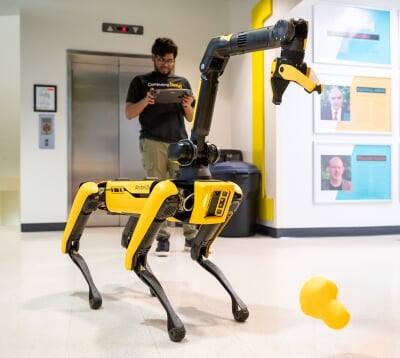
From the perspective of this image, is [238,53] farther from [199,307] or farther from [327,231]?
[327,231]

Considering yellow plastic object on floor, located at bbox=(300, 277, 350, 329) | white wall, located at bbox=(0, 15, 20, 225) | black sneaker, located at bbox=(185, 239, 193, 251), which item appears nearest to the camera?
yellow plastic object on floor, located at bbox=(300, 277, 350, 329)

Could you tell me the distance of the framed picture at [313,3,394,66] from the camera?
3664 millimetres

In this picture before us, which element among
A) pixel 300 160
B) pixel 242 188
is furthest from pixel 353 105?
pixel 242 188

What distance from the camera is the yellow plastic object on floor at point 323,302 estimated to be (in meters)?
1.11

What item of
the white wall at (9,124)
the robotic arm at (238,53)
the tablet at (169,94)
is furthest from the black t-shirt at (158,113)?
the white wall at (9,124)

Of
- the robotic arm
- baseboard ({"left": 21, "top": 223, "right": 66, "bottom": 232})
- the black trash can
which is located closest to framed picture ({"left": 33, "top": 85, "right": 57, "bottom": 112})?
baseboard ({"left": 21, "top": 223, "right": 66, "bottom": 232})

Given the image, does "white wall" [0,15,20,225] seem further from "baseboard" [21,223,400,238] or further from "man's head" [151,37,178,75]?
"baseboard" [21,223,400,238]

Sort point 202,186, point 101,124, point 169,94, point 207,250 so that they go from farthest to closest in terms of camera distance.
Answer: point 101,124 < point 169,94 < point 207,250 < point 202,186

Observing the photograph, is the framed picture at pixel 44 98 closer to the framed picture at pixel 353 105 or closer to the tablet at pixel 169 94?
the tablet at pixel 169 94

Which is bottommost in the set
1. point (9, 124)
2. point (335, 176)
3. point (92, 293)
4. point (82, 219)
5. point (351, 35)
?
point (92, 293)

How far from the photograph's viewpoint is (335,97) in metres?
3.72

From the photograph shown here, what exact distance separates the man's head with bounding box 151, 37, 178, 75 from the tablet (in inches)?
9.7

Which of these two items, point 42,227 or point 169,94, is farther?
point 42,227

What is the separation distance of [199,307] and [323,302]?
23.6 inches
